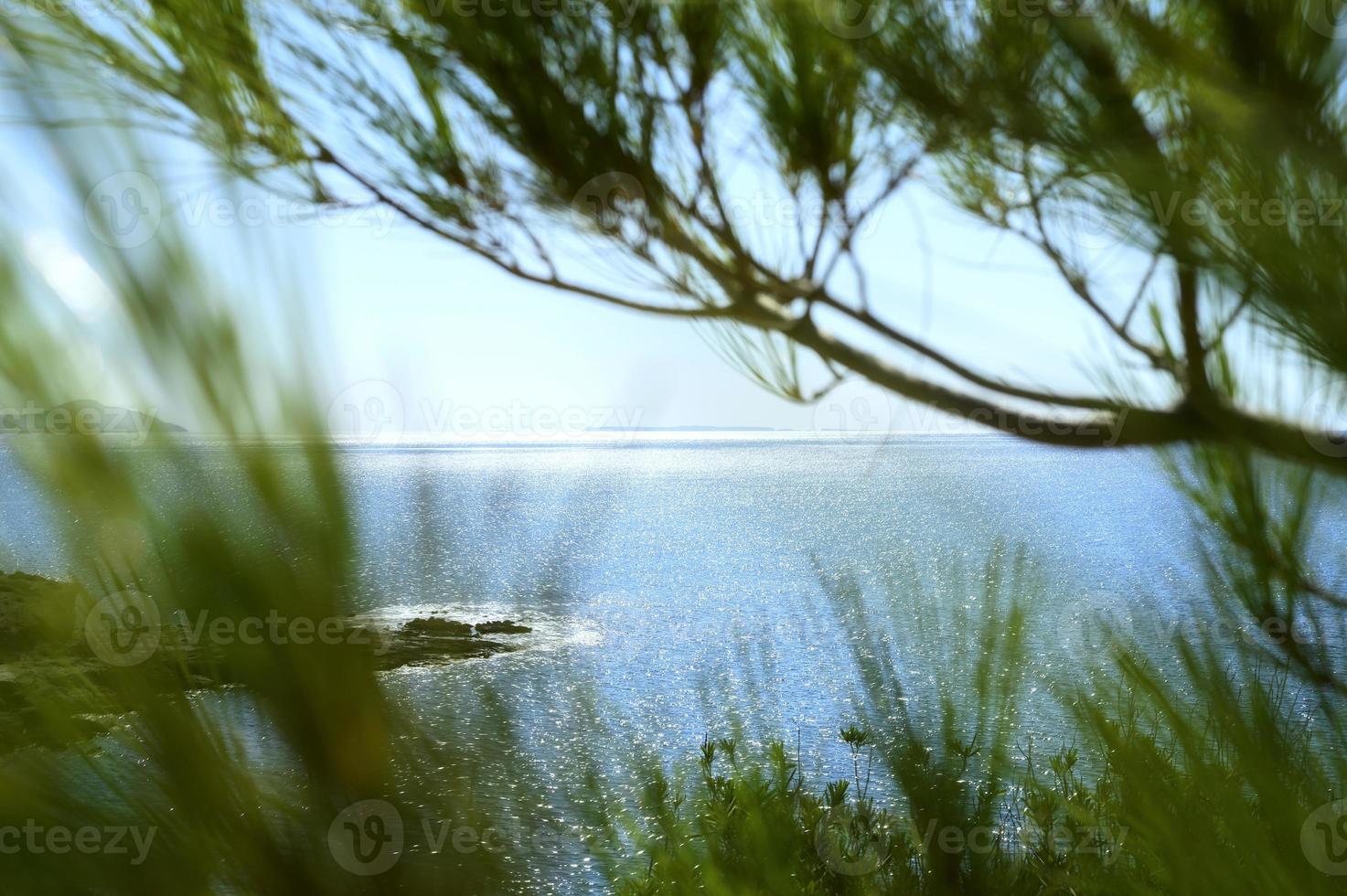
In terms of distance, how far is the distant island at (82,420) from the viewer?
1.53ft

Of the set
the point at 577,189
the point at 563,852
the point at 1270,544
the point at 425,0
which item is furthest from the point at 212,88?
the point at 563,852

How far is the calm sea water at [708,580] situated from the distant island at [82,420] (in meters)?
→ 0.03

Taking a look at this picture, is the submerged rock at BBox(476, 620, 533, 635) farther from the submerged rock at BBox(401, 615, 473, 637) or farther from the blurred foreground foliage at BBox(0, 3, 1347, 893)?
the blurred foreground foliage at BBox(0, 3, 1347, 893)

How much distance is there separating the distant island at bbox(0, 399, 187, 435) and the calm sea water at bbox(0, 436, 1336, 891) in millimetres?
34

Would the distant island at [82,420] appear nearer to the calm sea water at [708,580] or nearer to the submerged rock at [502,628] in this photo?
the calm sea water at [708,580]

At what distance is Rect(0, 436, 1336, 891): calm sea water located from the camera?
2.10 feet

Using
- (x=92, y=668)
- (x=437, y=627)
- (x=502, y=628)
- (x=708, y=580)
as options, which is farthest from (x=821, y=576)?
(x=708, y=580)

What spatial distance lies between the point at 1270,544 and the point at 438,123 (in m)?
1.14

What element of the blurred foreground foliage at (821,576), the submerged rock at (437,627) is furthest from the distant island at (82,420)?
the submerged rock at (437,627)

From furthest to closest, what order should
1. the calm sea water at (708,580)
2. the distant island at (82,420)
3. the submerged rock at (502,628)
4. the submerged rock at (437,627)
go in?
the submerged rock at (502,628) → the submerged rock at (437,627) → the calm sea water at (708,580) → the distant island at (82,420)

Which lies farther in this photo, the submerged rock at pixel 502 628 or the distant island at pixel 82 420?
the submerged rock at pixel 502 628

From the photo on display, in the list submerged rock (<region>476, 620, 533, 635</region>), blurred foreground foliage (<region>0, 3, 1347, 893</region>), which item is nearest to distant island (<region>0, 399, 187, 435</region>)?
blurred foreground foliage (<region>0, 3, 1347, 893</region>)

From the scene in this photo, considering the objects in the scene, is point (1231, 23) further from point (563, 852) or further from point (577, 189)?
point (563, 852)

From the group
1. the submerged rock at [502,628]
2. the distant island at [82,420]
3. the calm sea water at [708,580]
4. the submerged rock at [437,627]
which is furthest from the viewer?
the submerged rock at [502,628]
